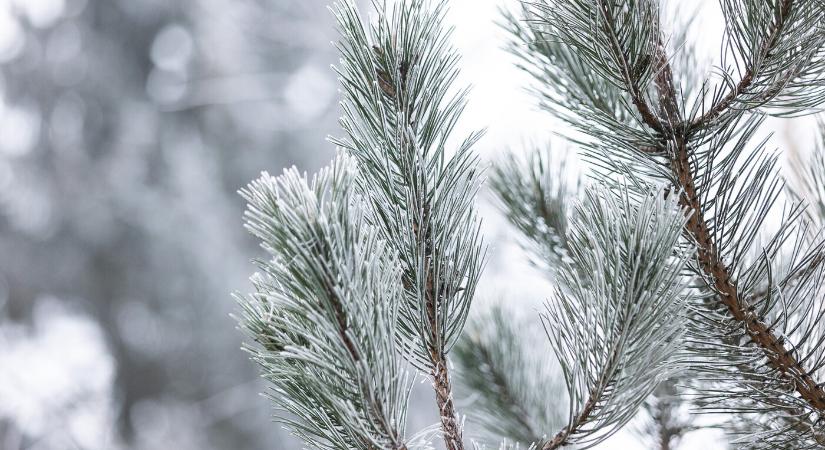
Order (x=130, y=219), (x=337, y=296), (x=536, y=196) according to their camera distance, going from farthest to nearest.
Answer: (x=130, y=219)
(x=536, y=196)
(x=337, y=296)

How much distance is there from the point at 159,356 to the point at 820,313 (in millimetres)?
2040

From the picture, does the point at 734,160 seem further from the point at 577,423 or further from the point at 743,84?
the point at 577,423

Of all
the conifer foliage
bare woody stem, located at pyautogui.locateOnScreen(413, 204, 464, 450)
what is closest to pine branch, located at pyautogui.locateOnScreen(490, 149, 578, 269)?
the conifer foliage

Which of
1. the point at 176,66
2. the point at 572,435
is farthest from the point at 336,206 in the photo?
the point at 176,66

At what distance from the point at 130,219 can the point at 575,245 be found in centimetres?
199

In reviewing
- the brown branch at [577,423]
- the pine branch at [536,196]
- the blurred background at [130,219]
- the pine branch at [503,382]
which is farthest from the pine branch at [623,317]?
the blurred background at [130,219]

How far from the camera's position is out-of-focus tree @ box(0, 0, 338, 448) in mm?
2025

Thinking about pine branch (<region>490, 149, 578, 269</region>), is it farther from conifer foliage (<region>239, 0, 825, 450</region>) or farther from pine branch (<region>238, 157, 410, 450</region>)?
pine branch (<region>238, 157, 410, 450</region>)

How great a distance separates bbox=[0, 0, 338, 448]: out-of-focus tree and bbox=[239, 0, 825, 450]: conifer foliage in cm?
181

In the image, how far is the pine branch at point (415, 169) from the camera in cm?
29

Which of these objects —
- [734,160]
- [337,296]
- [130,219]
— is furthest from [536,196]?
[130,219]

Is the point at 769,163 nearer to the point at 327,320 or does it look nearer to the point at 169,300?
the point at 327,320

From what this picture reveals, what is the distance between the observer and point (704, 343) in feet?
1.07

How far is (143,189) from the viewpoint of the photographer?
6.89 ft
